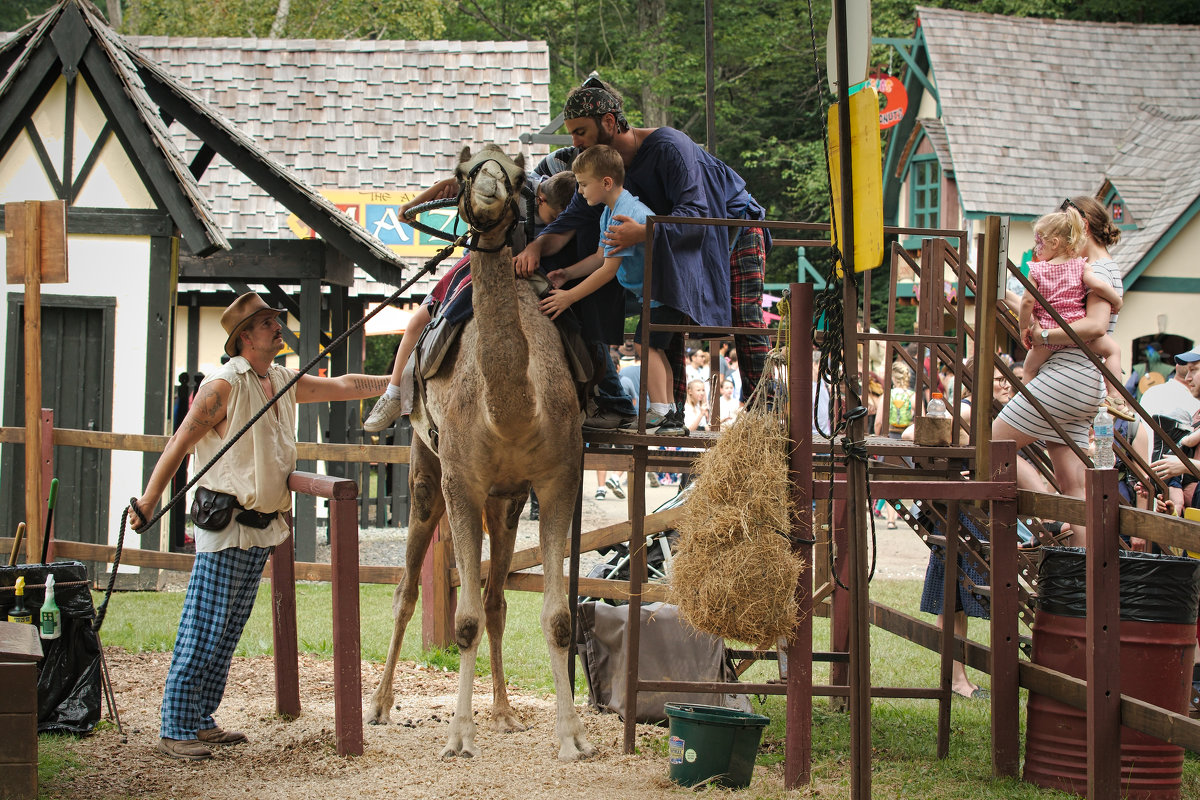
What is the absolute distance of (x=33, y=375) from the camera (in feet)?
23.8

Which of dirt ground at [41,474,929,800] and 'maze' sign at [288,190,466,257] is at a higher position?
'maze' sign at [288,190,466,257]

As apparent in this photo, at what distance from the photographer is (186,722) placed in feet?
18.7

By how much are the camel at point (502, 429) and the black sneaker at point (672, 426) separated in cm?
43

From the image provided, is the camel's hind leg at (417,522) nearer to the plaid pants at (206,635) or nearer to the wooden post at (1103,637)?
the plaid pants at (206,635)

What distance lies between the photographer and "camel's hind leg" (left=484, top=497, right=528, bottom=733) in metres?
6.44

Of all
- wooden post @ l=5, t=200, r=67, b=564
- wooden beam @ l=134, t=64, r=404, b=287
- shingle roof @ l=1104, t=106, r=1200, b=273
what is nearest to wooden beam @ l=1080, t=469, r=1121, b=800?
wooden post @ l=5, t=200, r=67, b=564

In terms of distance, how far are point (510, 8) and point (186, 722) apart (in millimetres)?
32667

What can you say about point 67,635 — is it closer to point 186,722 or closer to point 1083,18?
point 186,722

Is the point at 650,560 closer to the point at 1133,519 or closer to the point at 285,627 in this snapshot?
the point at 285,627

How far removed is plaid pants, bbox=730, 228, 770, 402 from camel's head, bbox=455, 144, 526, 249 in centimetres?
168

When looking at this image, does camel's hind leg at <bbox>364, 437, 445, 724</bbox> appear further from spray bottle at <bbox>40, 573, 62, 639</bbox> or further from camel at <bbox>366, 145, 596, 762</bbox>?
spray bottle at <bbox>40, 573, 62, 639</bbox>

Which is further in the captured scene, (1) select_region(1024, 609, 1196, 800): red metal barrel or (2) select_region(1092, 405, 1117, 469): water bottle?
(2) select_region(1092, 405, 1117, 469): water bottle

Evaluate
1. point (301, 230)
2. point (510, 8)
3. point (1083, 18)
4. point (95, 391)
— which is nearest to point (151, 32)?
point (510, 8)

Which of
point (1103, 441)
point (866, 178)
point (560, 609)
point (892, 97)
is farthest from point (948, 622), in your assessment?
point (892, 97)
